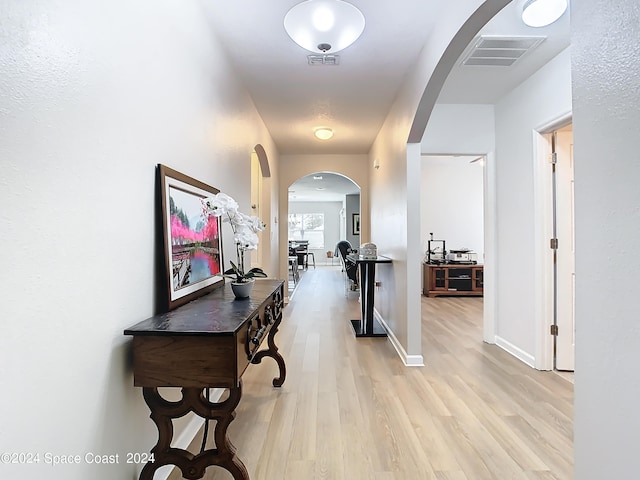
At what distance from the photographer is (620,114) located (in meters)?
0.84

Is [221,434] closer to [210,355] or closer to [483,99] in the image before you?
[210,355]

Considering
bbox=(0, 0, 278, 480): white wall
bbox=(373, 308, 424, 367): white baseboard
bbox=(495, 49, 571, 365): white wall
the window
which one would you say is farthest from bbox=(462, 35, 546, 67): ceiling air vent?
the window

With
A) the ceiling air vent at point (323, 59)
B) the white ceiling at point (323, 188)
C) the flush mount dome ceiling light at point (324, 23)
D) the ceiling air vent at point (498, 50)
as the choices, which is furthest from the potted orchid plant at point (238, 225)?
the white ceiling at point (323, 188)

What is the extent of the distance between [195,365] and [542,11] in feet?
8.97

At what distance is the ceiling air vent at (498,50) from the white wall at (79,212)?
208cm

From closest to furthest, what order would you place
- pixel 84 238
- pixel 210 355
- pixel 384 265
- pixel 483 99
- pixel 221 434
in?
pixel 84 238 < pixel 210 355 < pixel 221 434 < pixel 483 99 < pixel 384 265

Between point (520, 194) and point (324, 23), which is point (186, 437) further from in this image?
point (520, 194)

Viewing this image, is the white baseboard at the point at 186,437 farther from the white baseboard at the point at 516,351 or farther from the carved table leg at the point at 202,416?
the white baseboard at the point at 516,351

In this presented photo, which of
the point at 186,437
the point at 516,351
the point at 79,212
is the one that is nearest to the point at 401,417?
the point at 186,437

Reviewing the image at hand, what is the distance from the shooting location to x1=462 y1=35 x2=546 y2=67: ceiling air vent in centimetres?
248

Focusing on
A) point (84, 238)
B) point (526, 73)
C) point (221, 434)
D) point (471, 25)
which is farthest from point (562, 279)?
point (84, 238)

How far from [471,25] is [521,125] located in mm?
1773

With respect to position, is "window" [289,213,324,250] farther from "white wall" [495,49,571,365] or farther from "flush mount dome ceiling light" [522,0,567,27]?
"flush mount dome ceiling light" [522,0,567,27]

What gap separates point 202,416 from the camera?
139cm
